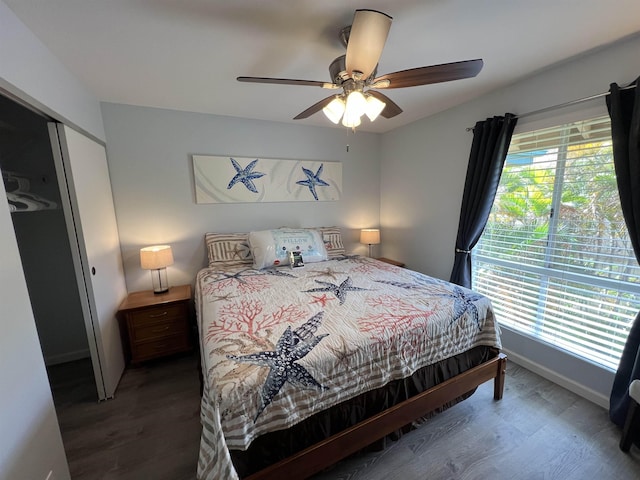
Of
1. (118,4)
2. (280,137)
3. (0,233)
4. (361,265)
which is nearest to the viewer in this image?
(0,233)

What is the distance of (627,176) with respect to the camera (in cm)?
152

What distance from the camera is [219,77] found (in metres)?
1.89

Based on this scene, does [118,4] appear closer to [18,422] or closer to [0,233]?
[0,233]

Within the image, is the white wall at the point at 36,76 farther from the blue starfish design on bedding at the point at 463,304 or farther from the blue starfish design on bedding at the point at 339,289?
the blue starfish design on bedding at the point at 463,304

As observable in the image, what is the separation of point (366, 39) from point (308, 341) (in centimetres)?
140

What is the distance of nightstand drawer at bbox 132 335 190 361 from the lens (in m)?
2.21

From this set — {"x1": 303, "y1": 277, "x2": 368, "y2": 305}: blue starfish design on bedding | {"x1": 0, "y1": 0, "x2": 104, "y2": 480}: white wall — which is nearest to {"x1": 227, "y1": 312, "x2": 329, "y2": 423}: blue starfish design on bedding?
{"x1": 303, "y1": 277, "x2": 368, "y2": 305}: blue starfish design on bedding

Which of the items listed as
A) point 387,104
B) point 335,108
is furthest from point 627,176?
point 335,108

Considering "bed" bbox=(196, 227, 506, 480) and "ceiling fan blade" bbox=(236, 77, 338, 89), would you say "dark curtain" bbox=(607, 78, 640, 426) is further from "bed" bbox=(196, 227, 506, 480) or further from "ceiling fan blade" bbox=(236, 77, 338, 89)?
"ceiling fan blade" bbox=(236, 77, 338, 89)

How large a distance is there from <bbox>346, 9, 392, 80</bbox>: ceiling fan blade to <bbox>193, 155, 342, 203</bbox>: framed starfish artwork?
185 centimetres

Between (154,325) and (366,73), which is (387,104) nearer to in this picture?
(366,73)

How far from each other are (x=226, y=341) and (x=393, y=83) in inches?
64.2

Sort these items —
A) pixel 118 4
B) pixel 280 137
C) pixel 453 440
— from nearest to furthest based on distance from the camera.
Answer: pixel 118 4, pixel 453 440, pixel 280 137

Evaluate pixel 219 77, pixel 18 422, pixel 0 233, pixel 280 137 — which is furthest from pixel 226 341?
pixel 280 137
